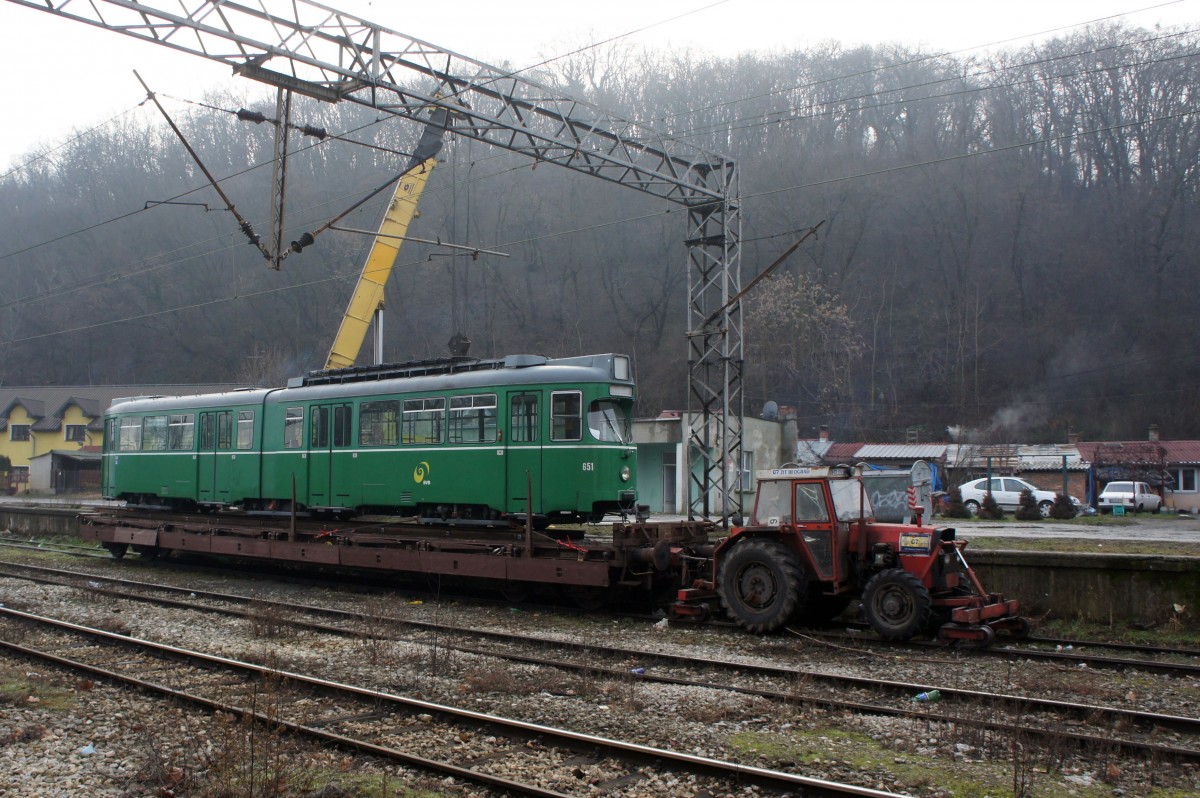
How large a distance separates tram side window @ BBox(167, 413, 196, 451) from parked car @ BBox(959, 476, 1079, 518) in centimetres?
2432

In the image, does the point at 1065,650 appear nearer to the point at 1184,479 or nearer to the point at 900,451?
the point at 900,451

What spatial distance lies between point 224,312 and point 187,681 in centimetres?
6429

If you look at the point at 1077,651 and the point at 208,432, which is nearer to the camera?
the point at 1077,651

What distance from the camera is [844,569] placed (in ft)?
36.6

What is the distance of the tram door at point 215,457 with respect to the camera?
63.6 ft

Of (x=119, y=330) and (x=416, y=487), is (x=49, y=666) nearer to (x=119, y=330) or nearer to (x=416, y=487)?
(x=416, y=487)

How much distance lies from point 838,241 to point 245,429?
45415 mm

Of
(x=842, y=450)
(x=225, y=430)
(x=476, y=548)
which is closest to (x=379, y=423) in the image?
(x=476, y=548)

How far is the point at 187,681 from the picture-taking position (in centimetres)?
941

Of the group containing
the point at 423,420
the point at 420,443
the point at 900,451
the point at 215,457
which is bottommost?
the point at 215,457

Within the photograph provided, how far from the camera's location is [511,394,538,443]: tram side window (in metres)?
14.1

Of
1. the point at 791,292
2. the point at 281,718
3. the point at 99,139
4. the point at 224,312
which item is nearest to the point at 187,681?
the point at 281,718

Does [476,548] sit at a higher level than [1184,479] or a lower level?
lower

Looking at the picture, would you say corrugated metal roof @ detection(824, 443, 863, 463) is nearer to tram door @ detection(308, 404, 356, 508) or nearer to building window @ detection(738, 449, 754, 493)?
building window @ detection(738, 449, 754, 493)
